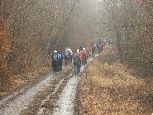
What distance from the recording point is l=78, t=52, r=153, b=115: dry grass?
1906cm

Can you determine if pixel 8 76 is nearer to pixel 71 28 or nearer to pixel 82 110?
pixel 82 110

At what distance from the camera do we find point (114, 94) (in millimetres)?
24172

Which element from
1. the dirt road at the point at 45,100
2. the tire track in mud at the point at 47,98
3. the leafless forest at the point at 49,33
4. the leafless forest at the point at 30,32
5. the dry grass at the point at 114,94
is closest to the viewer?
the tire track in mud at the point at 47,98

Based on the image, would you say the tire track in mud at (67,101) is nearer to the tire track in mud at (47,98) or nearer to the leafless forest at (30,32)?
the tire track in mud at (47,98)

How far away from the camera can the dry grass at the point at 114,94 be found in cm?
1906

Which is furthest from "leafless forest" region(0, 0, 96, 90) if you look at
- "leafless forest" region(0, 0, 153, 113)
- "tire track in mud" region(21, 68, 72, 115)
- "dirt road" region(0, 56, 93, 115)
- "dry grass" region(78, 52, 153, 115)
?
"dry grass" region(78, 52, 153, 115)

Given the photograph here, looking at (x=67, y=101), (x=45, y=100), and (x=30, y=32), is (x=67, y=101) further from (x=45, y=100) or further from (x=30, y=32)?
(x=30, y=32)

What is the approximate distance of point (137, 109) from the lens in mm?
21250

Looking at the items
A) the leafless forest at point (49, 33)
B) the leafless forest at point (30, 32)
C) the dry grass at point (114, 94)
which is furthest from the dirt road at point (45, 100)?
the leafless forest at point (30, 32)

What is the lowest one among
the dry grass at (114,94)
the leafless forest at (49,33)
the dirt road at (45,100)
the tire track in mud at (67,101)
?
the dry grass at (114,94)

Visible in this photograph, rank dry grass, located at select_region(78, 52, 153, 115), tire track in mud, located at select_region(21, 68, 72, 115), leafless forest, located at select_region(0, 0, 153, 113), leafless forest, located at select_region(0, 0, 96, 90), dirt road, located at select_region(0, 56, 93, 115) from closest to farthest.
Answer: tire track in mud, located at select_region(21, 68, 72, 115) < dirt road, located at select_region(0, 56, 93, 115) < dry grass, located at select_region(78, 52, 153, 115) < leafless forest, located at select_region(0, 0, 96, 90) < leafless forest, located at select_region(0, 0, 153, 113)

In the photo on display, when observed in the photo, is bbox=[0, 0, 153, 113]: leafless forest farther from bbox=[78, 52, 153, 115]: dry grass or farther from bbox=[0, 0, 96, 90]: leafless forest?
bbox=[78, 52, 153, 115]: dry grass

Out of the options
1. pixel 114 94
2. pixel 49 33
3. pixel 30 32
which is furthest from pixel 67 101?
pixel 49 33

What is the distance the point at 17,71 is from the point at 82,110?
46.7 ft
